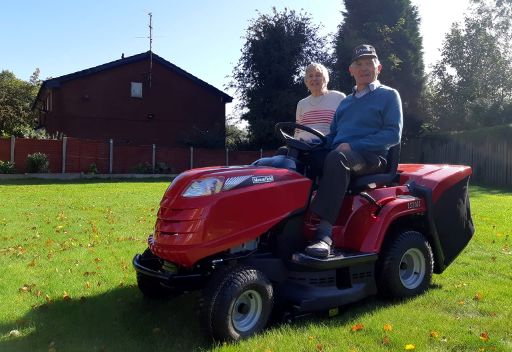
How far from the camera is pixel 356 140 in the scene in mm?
4504

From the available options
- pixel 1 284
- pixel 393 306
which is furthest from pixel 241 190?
pixel 1 284

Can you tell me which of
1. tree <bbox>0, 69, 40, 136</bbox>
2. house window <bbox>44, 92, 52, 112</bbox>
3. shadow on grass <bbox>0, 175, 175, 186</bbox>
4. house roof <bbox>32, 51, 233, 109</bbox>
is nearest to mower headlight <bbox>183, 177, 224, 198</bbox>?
shadow on grass <bbox>0, 175, 175, 186</bbox>

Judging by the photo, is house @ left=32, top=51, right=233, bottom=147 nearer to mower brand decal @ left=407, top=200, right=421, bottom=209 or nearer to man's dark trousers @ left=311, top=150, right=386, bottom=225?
mower brand decal @ left=407, top=200, right=421, bottom=209

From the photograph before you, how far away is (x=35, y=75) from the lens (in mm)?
67062

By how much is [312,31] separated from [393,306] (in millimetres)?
29921

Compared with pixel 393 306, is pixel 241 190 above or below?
above

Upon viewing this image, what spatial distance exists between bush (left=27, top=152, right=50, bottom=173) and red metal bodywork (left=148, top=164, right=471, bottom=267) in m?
19.2

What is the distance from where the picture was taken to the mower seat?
174 inches

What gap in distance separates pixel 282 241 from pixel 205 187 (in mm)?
758

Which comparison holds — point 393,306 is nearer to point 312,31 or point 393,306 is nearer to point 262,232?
point 262,232

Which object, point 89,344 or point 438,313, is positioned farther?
point 438,313

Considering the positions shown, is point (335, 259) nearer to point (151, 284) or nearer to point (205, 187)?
point (205, 187)

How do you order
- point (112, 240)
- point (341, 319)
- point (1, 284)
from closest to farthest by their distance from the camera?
point (341, 319), point (1, 284), point (112, 240)

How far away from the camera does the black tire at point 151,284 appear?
14.7ft
